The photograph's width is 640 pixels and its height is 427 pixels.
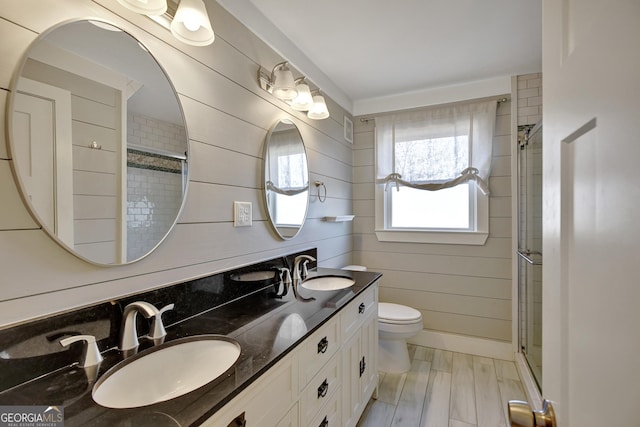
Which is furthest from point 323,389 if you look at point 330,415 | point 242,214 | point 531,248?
point 531,248

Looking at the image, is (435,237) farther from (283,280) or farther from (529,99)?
(283,280)

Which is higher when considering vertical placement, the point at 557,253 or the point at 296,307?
the point at 557,253

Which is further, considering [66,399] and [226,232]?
[226,232]

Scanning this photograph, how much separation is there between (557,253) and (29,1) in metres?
1.39

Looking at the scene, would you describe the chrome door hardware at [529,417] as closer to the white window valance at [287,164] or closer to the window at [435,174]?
the white window valance at [287,164]

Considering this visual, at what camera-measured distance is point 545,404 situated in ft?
1.84

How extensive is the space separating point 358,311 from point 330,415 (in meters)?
0.53

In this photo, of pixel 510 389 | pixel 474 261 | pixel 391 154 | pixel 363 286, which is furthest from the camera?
pixel 391 154

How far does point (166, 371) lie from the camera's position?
934mm

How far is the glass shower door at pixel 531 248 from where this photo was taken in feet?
6.40

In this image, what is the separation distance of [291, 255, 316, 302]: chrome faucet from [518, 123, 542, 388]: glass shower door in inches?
59.9

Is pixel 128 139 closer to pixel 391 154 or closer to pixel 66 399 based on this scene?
pixel 66 399

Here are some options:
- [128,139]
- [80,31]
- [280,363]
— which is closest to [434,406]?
[280,363]

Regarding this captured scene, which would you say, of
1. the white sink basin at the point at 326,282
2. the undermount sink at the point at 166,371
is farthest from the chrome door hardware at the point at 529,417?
the white sink basin at the point at 326,282
